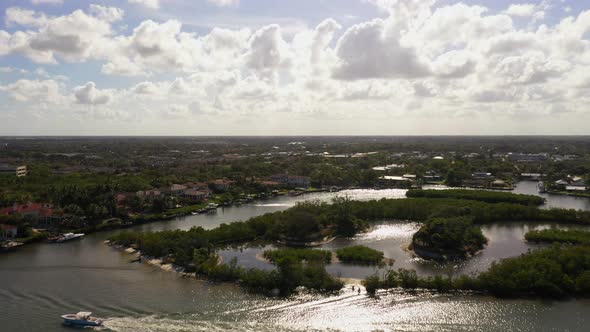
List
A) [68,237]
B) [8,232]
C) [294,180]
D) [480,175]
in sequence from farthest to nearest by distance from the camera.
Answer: [480,175] < [294,180] < [68,237] < [8,232]

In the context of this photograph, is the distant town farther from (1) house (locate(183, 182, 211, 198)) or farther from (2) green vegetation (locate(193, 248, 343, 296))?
(2) green vegetation (locate(193, 248, 343, 296))

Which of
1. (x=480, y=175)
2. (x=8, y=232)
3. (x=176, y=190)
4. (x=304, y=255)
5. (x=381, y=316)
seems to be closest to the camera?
(x=381, y=316)

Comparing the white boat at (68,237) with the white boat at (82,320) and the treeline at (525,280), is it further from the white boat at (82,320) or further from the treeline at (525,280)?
the treeline at (525,280)

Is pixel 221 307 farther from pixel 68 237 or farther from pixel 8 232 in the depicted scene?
pixel 8 232

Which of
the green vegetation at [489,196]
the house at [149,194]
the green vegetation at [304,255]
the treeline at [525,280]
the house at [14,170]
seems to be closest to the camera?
the treeline at [525,280]

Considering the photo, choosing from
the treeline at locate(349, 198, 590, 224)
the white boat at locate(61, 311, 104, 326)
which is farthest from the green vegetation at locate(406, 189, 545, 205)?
the white boat at locate(61, 311, 104, 326)

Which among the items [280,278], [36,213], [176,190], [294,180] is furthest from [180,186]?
[280,278]

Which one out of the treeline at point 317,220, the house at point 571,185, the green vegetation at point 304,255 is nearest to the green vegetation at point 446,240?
the treeline at point 317,220
